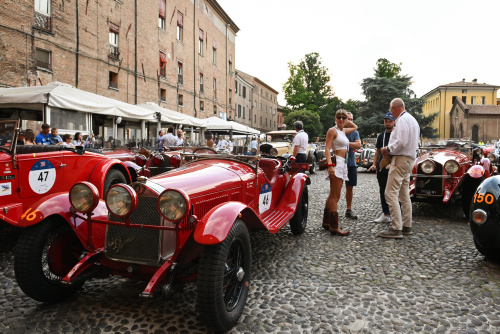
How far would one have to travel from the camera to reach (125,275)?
2555mm

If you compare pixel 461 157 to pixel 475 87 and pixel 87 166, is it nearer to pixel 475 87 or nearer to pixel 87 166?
pixel 87 166

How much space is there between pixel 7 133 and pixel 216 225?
3.24m

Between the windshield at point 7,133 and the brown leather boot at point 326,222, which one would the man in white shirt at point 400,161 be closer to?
the brown leather boot at point 326,222

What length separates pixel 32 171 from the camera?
4.18 m

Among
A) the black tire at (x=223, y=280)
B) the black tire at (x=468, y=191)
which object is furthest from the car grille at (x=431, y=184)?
the black tire at (x=223, y=280)

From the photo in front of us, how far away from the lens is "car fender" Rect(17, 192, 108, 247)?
102 inches

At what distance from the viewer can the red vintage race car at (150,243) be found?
2.27 metres

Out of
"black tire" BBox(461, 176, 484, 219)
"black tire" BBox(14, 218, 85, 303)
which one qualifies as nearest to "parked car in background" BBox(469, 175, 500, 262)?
"black tire" BBox(461, 176, 484, 219)

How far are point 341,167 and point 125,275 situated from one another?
10.8 ft

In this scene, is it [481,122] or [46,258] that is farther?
[481,122]

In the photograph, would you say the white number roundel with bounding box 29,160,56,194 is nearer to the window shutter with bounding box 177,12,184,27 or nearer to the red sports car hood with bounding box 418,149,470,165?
the red sports car hood with bounding box 418,149,470,165

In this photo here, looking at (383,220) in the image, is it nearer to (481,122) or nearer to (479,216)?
(479,216)

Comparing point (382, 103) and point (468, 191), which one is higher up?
point (382, 103)

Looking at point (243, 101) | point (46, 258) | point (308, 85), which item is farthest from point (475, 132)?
point (46, 258)
